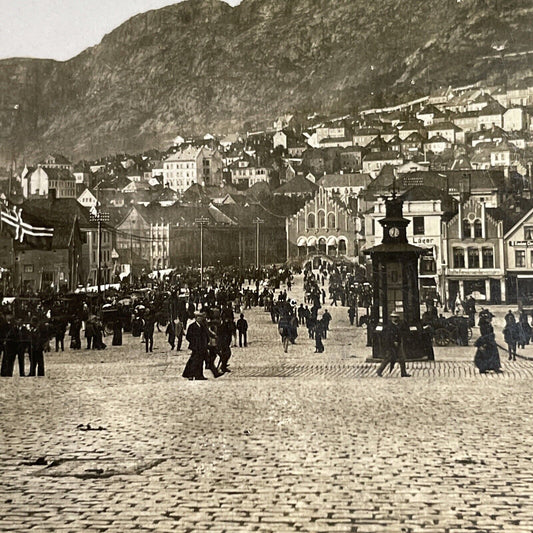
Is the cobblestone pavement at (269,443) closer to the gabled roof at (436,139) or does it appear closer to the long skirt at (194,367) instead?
the long skirt at (194,367)

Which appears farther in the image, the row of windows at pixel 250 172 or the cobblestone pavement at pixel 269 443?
the row of windows at pixel 250 172

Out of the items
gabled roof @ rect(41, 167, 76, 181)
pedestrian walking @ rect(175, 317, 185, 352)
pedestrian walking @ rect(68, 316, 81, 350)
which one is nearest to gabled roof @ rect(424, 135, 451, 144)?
pedestrian walking @ rect(175, 317, 185, 352)

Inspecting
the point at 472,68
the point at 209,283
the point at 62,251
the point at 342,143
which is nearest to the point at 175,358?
the point at 209,283

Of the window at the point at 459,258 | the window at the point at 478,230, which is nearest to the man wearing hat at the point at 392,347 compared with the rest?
the window at the point at 459,258

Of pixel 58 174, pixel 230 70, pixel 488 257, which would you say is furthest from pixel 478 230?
pixel 58 174

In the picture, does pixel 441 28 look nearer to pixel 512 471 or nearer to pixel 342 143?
pixel 342 143

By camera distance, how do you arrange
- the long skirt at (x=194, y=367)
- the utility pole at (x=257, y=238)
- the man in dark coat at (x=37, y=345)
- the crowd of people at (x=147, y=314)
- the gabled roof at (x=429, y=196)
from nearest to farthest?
the long skirt at (x=194, y=367) < the man in dark coat at (x=37, y=345) < the crowd of people at (x=147, y=314) < the gabled roof at (x=429, y=196) < the utility pole at (x=257, y=238)

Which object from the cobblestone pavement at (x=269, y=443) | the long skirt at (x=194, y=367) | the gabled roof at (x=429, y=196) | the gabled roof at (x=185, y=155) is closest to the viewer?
the cobblestone pavement at (x=269, y=443)
